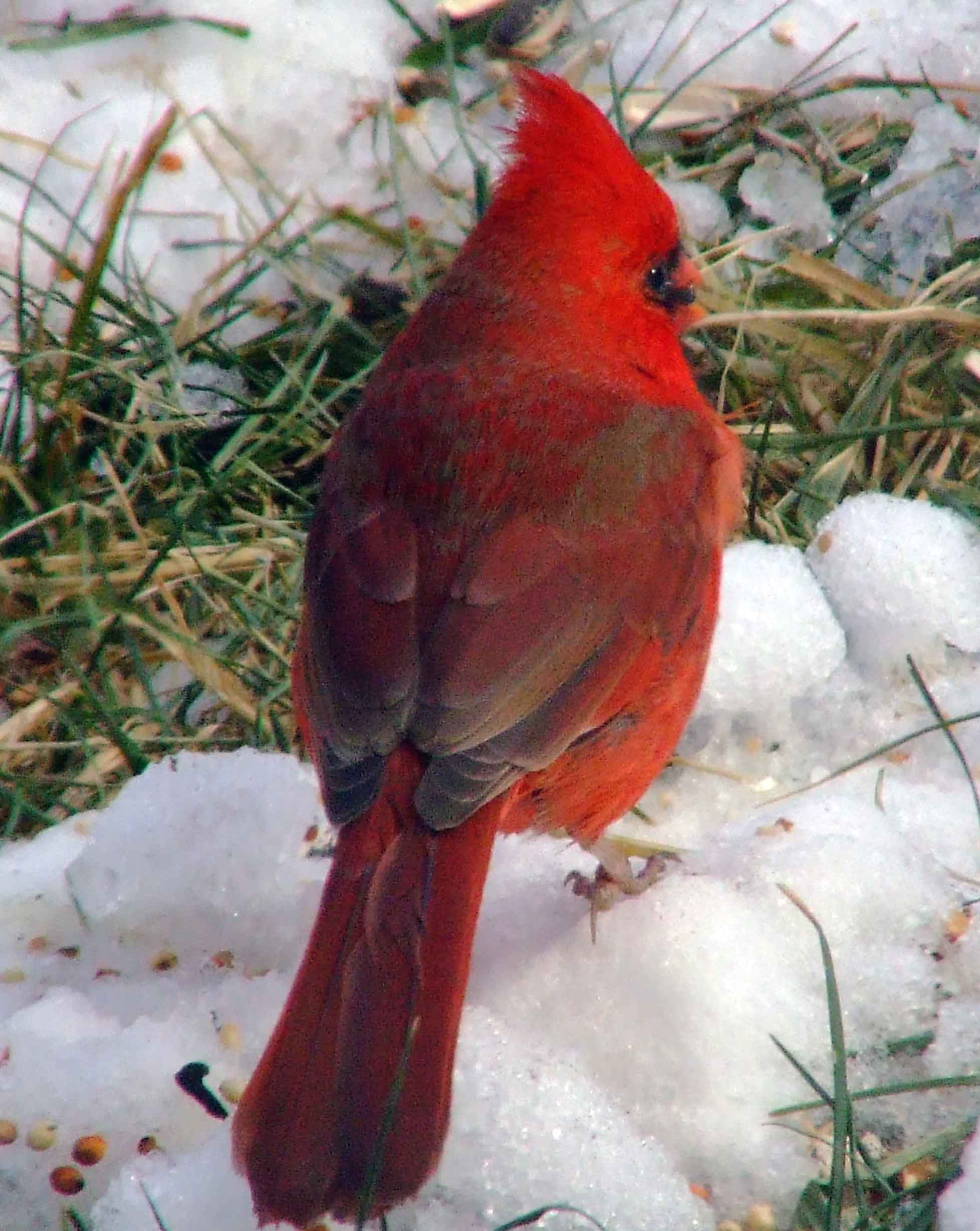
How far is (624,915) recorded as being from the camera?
263 centimetres

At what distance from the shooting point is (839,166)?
12.5ft

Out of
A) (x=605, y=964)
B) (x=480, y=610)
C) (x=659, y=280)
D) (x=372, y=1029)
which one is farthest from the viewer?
(x=659, y=280)

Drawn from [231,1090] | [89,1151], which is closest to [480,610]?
[231,1090]

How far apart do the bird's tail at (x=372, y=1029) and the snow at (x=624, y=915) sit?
0.83 feet

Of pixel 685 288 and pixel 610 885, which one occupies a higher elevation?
pixel 685 288

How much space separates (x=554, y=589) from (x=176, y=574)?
45.9 inches

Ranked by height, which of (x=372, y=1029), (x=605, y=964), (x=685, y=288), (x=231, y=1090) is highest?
(x=685, y=288)

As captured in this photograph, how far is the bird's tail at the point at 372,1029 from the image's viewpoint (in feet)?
6.43

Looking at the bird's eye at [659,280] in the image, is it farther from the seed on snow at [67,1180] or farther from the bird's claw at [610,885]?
the seed on snow at [67,1180]

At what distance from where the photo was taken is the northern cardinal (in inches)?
79.9

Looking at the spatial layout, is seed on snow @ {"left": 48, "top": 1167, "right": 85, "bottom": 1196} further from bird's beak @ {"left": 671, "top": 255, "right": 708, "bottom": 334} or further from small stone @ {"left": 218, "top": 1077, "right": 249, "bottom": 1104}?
bird's beak @ {"left": 671, "top": 255, "right": 708, "bottom": 334}

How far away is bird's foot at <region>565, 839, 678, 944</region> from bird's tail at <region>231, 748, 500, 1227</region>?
1.42ft

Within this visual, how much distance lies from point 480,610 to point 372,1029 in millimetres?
604

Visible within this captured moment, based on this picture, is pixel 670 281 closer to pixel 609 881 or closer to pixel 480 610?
pixel 480 610
